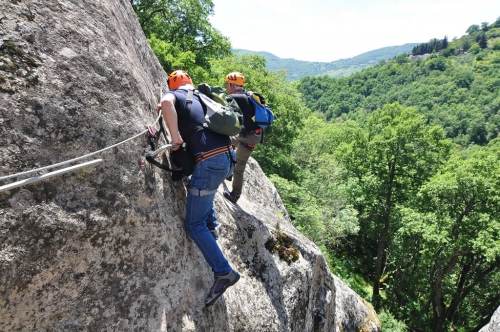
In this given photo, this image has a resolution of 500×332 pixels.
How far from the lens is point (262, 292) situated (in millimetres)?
5652

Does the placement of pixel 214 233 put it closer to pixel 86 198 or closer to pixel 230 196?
pixel 230 196

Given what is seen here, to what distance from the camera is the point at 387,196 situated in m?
24.9

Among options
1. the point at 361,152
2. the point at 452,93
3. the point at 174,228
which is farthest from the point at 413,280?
the point at 452,93

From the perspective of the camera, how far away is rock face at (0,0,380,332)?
273 cm

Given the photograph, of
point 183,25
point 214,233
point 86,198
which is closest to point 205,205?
point 214,233

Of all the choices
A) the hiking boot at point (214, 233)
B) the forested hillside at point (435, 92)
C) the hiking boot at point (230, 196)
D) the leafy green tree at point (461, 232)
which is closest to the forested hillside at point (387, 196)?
the leafy green tree at point (461, 232)

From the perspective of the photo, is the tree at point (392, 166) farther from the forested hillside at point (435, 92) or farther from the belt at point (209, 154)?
the forested hillside at point (435, 92)

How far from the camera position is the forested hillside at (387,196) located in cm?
1788

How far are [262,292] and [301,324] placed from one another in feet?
5.03

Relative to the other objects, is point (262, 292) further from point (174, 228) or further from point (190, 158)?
point (190, 158)

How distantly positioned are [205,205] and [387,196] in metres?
23.9

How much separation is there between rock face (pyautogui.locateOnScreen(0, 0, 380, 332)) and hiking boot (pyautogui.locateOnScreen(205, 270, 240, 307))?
15 cm

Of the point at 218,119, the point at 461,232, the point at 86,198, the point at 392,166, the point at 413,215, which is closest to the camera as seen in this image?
the point at 86,198

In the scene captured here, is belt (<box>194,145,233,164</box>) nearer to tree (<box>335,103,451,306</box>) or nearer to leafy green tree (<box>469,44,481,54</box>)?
tree (<box>335,103,451,306</box>)
